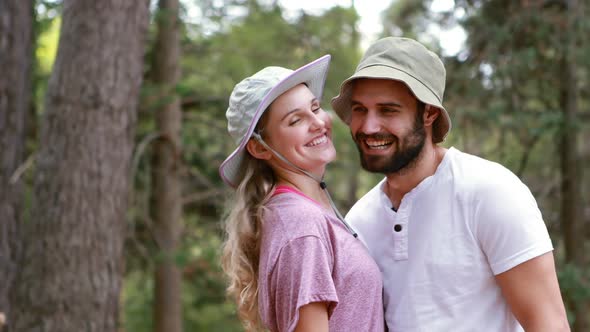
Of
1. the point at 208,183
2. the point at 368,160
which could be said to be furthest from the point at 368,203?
the point at 208,183

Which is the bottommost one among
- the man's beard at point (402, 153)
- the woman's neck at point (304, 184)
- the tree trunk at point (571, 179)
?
the tree trunk at point (571, 179)

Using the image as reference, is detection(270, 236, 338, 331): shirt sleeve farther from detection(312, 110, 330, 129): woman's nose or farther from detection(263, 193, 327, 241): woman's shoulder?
detection(312, 110, 330, 129): woman's nose

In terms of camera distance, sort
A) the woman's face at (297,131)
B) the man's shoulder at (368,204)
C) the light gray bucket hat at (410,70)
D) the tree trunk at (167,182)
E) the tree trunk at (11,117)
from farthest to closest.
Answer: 1. the tree trunk at (167,182)
2. the tree trunk at (11,117)
3. the man's shoulder at (368,204)
4. the woman's face at (297,131)
5. the light gray bucket hat at (410,70)

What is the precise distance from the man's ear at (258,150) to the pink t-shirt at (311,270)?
0.16m

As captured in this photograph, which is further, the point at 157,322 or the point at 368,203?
the point at 157,322

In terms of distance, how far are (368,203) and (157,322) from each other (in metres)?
7.47

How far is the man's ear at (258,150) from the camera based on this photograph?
2.78 meters

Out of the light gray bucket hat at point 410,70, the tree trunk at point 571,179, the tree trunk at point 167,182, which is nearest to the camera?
the light gray bucket hat at point 410,70

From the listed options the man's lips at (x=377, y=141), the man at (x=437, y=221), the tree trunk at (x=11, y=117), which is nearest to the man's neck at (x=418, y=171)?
the man at (x=437, y=221)

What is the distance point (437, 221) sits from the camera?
2658mm

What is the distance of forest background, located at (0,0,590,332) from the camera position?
16.8 ft

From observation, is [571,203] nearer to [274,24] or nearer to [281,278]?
[274,24]

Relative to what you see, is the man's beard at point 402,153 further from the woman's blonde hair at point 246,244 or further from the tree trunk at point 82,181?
the tree trunk at point 82,181

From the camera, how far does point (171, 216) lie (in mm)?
9836
